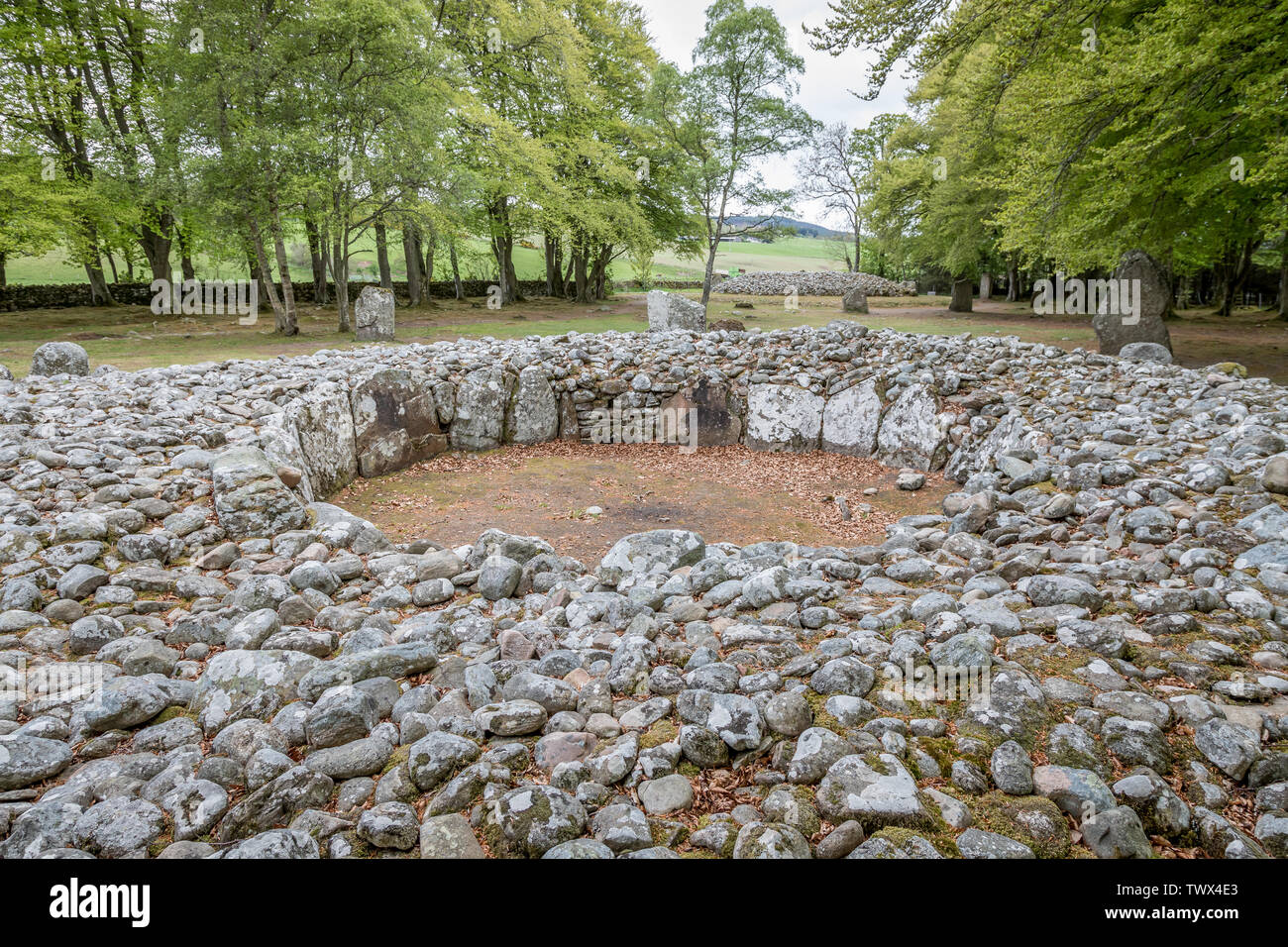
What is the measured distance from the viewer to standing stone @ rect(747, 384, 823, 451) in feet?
33.2

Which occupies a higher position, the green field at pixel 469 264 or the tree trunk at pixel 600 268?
the green field at pixel 469 264

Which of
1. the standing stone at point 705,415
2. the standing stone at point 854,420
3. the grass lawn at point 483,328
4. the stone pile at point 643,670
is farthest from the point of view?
the grass lawn at point 483,328

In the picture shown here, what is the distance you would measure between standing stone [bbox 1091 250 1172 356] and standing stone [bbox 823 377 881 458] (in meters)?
6.17

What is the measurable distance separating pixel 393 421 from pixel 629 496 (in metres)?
3.81

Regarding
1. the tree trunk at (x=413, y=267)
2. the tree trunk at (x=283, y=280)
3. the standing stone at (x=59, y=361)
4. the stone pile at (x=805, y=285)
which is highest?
the stone pile at (x=805, y=285)

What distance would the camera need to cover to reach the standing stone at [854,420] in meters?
9.63

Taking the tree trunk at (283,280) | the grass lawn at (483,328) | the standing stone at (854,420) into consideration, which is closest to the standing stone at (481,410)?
the standing stone at (854,420)

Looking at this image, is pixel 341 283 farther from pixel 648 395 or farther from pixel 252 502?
pixel 252 502

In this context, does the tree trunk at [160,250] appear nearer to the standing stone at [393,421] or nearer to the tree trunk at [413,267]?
the tree trunk at [413,267]

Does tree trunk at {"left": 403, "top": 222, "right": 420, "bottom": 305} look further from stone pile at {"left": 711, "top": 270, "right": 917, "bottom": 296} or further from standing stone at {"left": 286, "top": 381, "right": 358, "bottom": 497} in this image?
stone pile at {"left": 711, "top": 270, "right": 917, "bottom": 296}

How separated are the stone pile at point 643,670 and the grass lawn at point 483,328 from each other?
8.27 metres

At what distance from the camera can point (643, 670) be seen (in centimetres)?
294

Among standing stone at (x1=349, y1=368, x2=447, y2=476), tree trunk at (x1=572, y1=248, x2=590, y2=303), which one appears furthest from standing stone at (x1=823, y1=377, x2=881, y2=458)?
tree trunk at (x1=572, y1=248, x2=590, y2=303)
